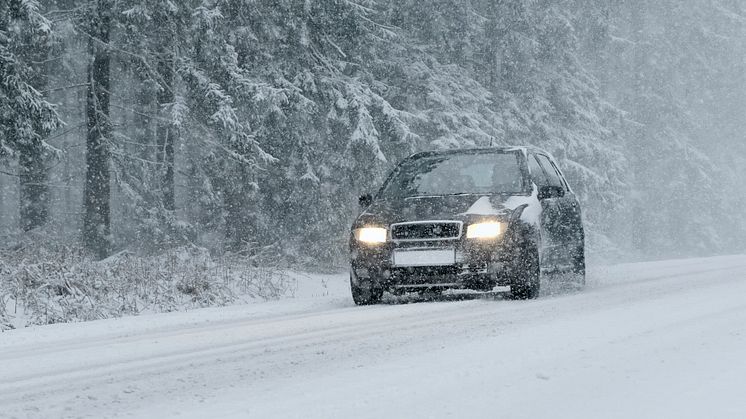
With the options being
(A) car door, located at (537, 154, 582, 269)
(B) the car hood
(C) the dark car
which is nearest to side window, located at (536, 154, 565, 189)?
(A) car door, located at (537, 154, 582, 269)

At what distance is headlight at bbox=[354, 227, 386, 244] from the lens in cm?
1026

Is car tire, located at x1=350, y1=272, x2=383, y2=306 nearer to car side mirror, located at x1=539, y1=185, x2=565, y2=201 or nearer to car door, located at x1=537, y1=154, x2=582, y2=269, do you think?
car side mirror, located at x1=539, y1=185, x2=565, y2=201

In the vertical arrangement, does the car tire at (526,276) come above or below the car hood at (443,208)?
below

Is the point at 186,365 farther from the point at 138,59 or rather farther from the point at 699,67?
the point at 699,67

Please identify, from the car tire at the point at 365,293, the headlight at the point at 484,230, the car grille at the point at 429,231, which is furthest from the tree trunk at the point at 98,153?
the headlight at the point at 484,230

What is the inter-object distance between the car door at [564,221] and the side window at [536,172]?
7.5 inches

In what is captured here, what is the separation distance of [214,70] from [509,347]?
44.2 ft

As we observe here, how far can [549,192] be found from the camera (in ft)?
37.4

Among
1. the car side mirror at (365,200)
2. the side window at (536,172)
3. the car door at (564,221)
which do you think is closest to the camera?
the car side mirror at (365,200)

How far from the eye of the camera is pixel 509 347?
637 cm

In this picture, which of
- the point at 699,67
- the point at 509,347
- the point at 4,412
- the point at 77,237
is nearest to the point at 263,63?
the point at 77,237

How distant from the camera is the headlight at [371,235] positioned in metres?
10.3

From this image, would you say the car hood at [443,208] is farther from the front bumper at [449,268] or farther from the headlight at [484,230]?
the front bumper at [449,268]

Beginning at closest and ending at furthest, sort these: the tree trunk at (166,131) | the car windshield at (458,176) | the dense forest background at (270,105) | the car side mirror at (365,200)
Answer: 1. the car side mirror at (365,200)
2. the car windshield at (458,176)
3. the dense forest background at (270,105)
4. the tree trunk at (166,131)
